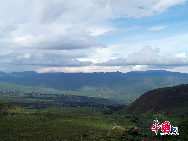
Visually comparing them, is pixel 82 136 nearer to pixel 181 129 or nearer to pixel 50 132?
pixel 50 132

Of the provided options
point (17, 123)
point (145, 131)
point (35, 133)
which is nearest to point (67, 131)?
point (35, 133)

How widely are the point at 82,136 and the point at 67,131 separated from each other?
19378 mm

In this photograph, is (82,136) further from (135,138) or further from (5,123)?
(5,123)

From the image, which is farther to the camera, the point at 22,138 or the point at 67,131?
the point at 67,131

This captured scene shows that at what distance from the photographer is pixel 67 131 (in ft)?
521

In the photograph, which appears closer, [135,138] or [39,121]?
[135,138]

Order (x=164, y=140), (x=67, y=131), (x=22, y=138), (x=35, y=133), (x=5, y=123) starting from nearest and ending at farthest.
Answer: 1. (x=164, y=140)
2. (x=22, y=138)
3. (x=35, y=133)
4. (x=67, y=131)
5. (x=5, y=123)

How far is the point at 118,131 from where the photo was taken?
163125 mm

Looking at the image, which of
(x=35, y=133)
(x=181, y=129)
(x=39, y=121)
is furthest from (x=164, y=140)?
(x=39, y=121)

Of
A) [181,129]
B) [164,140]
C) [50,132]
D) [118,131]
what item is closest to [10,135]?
[50,132]

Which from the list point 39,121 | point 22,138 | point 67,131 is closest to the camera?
point 22,138

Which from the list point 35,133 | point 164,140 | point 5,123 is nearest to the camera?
point 164,140

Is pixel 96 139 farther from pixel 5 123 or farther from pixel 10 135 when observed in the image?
pixel 5 123

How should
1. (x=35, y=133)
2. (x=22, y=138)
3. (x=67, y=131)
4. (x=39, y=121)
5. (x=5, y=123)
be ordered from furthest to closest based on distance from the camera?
(x=39, y=121), (x=5, y=123), (x=67, y=131), (x=35, y=133), (x=22, y=138)
